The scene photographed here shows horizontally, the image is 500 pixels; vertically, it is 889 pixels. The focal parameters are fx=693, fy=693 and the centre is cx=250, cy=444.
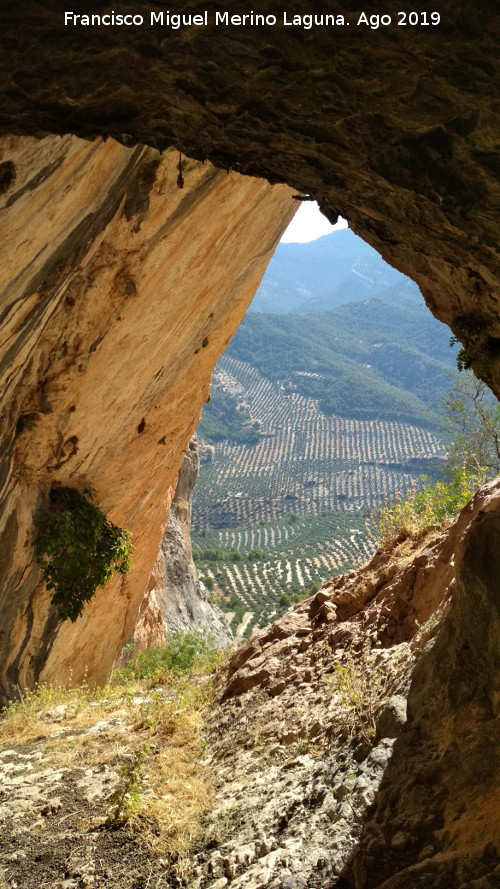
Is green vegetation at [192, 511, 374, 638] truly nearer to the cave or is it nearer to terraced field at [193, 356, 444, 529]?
terraced field at [193, 356, 444, 529]

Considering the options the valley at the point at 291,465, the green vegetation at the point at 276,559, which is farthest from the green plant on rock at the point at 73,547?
the green vegetation at the point at 276,559

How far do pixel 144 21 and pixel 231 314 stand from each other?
34.4 ft

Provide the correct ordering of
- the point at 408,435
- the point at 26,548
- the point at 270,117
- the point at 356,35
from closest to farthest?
the point at 356,35 → the point at 270,117 → the point at 26,548 → the point at 408,435

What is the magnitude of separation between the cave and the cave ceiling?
0.04 feet

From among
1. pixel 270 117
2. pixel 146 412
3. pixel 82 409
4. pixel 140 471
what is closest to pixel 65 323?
pixel 82 409

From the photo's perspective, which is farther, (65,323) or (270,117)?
(65,323)

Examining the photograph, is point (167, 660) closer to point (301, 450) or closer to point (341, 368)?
point (301, 450)

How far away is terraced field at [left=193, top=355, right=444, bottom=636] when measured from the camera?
63812mm

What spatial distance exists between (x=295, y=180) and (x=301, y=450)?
125762 millimetres

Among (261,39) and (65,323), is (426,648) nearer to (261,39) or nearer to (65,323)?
(261,39)

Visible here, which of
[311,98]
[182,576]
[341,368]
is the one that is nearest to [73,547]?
[311,98]

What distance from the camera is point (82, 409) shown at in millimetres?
11164

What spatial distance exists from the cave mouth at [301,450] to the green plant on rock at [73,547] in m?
25.2

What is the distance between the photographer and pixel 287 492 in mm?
109000
